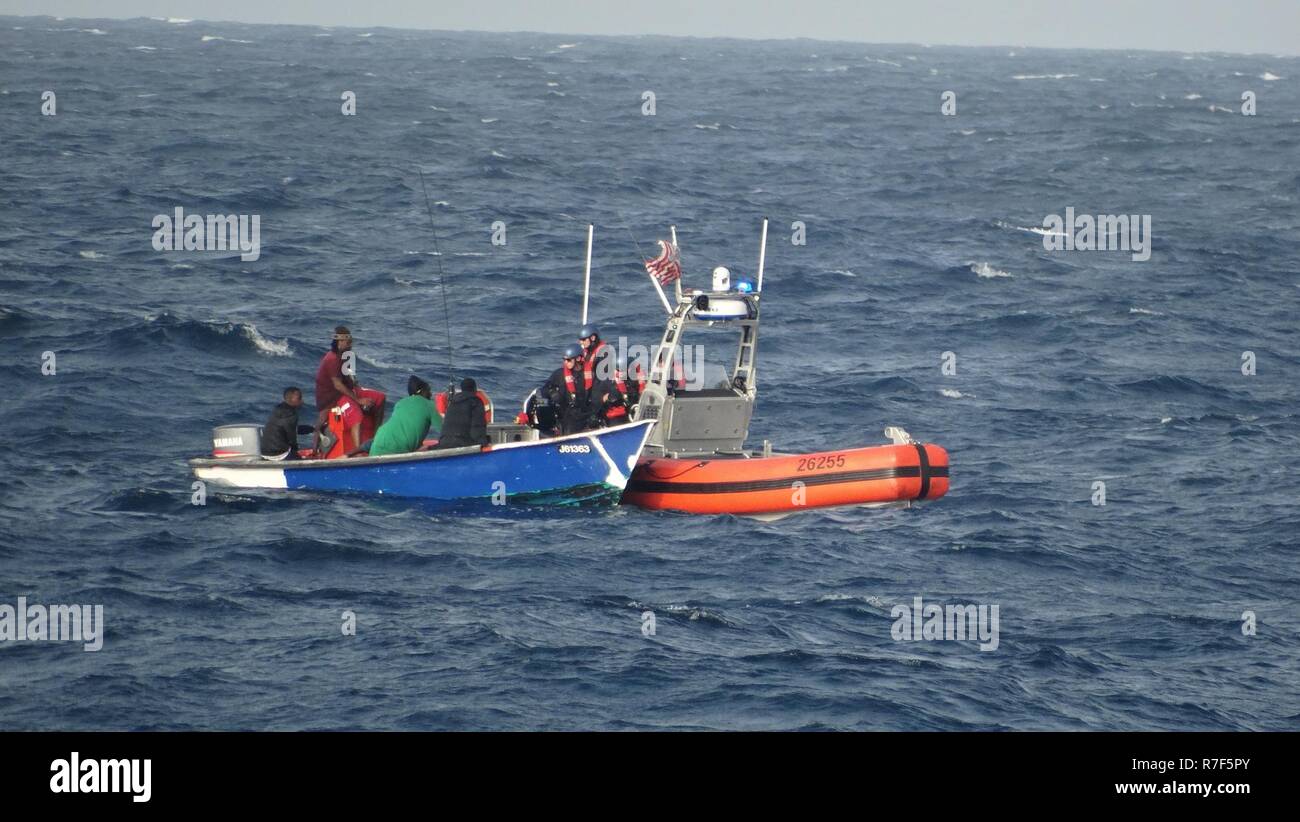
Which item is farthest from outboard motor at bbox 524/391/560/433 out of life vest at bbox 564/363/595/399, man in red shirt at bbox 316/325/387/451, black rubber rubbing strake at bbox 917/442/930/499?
black rubber rubbing strake at bbox 917/442/930/499

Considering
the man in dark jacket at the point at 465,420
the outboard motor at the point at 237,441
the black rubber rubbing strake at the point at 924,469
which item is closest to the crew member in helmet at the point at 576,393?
the man in dark jacket at the point at 465,420

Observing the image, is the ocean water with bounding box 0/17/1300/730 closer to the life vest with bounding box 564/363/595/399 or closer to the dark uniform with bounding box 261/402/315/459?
the dark uniform with bounding box 261/402/315/459

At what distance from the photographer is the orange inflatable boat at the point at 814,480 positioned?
20.4m

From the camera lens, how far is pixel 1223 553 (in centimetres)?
1983

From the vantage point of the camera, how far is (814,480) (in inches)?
803

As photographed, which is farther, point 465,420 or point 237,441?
point 237,441

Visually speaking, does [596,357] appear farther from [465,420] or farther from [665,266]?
[465,420]

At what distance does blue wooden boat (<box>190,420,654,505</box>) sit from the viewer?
20.1 meters

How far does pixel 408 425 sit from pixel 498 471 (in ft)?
4.27

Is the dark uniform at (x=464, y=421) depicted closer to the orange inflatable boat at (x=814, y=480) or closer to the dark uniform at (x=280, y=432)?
the dark uniform at (x=280, y=432)

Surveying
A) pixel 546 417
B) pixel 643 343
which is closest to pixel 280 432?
pixel 546 417

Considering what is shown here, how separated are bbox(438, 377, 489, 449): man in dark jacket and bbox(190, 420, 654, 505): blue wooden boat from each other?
0.84ft
